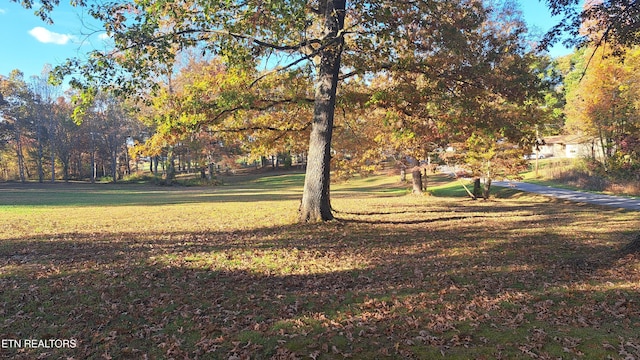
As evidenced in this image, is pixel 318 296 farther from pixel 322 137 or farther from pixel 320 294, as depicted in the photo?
pixel 322 137

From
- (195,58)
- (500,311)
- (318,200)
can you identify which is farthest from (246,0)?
(195,58)

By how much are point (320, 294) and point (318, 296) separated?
0.10 m

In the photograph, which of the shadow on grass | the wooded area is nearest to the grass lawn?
the shadow on grass

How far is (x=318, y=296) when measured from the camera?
19.2 feet

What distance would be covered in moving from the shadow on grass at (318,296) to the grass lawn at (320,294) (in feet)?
0.08

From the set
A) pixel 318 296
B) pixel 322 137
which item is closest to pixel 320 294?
pixel 318 296

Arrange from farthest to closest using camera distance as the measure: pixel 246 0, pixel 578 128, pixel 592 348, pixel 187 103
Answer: pixel 578 128 → pixel 187 103 → pixel 246 0 → pixel 592 348

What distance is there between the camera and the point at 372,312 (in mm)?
5184

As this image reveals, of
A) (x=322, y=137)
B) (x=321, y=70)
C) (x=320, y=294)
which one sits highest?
(x=321, y=70)

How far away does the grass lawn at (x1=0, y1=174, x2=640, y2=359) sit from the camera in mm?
4215

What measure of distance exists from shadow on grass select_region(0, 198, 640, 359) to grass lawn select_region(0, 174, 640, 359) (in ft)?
0.08

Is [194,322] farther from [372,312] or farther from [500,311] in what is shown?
[500,311]

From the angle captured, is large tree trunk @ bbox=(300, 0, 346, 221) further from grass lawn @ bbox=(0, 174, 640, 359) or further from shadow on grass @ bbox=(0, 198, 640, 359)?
shadow on grass @ bbox=(0, 198, 640, 359)

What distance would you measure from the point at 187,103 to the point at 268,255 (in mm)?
5590
